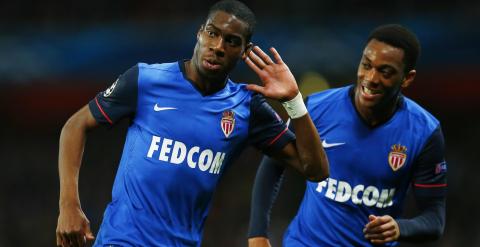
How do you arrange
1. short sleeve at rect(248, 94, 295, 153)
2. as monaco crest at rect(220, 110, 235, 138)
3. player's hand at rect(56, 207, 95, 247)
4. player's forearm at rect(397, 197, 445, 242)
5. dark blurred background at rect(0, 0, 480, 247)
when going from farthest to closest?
1. dark blurred background at rect(0, 0, 480, 247)
2. player's forearm at rect(397, 197, 445, 242)
3. short sleeve at rect(248, 94, 295, 153)
4. as monaco crest at rect(220, 110, 235, 138)
5. player's hand at rect(56, 207, 95, 247)

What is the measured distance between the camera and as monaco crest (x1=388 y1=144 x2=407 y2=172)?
5152 mm

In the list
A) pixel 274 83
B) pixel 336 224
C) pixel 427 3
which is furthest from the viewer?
pixel 427 3

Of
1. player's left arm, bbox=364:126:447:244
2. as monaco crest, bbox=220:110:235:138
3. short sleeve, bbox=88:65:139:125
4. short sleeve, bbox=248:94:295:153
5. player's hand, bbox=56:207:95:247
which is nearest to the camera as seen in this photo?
player's hand, bbox=56:207:95:247

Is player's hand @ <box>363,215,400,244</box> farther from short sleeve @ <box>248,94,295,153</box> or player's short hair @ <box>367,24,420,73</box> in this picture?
player's short hair @ <box>367,24,420,73</box>

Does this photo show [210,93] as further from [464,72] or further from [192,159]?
[464,72]

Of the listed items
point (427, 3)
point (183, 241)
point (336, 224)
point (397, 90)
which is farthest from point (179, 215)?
point (427, 3)

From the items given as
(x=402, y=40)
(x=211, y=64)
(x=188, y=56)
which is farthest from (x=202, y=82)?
(x=188, y=56)

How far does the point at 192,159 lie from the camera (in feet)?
14.2

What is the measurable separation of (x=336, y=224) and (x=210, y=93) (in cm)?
125

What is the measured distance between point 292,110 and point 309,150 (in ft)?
0.81

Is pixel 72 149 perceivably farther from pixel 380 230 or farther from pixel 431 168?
pixel 431 168

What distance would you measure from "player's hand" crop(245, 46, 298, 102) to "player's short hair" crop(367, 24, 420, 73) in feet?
3.38

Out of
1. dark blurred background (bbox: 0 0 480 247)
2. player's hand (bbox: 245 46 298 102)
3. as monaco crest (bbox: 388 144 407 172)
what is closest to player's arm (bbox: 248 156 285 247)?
as monaco crest (bbox: 388 144 407 172)

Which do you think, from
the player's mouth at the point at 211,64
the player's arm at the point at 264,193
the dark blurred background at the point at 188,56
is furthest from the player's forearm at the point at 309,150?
the dark blurred background at the point at 188,56
